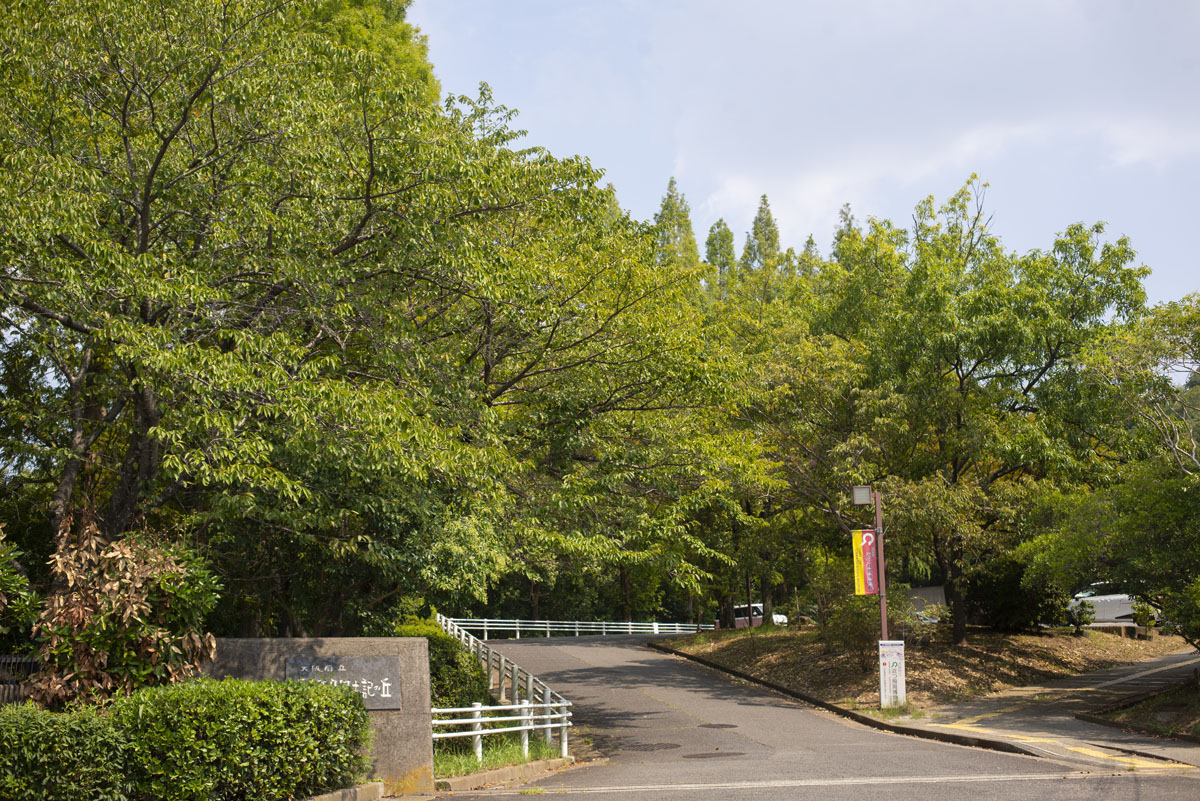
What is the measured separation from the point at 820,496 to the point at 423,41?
18183mm

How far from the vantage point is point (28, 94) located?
11.3 metres

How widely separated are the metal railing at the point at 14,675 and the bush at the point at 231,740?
1.49m

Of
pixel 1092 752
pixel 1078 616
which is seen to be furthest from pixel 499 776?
pixel 1078 616

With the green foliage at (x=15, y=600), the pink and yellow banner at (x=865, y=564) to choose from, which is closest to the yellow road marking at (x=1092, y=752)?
the pink and yellow banner at (x=865, y=564)

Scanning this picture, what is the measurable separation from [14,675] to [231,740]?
9.56 feet

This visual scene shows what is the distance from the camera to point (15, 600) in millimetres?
9211

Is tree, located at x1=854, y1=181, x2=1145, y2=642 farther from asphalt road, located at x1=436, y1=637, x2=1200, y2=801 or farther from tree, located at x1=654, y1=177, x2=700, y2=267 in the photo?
tree, located at x1=654, y1=177, x2=700, y2=267

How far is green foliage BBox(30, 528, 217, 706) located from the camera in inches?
357

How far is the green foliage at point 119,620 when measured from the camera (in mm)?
9070

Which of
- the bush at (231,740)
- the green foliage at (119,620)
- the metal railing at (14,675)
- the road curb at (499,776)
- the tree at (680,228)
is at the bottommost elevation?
the road curb at (499,776)

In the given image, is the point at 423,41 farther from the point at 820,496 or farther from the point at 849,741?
the point at 849,741

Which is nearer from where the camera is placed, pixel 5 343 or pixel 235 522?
pixel 235 522

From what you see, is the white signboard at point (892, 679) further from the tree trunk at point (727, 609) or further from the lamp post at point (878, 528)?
the tree trunk at point (727, 609)

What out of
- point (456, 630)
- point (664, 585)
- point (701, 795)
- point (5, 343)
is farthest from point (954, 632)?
point (664, 585)
